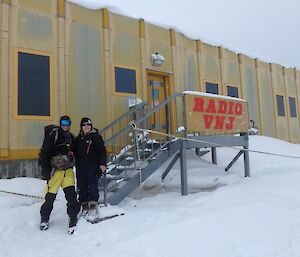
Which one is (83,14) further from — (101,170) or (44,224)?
(44,224)

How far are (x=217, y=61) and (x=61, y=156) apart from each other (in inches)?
358

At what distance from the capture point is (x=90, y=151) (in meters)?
5.87

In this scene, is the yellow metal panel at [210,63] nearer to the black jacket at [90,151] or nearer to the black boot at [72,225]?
the black jacket at [90,151]

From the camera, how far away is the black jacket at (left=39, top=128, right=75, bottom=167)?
18.3 feet

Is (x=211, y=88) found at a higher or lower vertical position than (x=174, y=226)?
higher

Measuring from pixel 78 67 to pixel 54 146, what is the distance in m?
3.91

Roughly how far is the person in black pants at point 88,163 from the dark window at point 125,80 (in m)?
4.14

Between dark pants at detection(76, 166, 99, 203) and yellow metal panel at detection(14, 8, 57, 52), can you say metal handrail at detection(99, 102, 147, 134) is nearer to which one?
yellow metal panel at detection(14, 8, 57, 52)

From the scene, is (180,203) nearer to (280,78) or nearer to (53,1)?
(53,1)

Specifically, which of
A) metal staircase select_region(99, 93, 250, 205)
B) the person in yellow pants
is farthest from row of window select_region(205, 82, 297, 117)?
the person in yellow pants

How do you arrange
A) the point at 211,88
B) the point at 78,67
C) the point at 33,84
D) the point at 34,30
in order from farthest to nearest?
the point at 211,88 < the point at 78,67 < the point at 34,30 < the point at 33,84

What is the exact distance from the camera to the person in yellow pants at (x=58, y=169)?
5480mm

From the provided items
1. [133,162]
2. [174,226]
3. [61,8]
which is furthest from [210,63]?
[174,226]

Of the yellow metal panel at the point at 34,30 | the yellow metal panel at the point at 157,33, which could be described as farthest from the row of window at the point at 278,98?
the yellow metal panel at the point at 34,30
